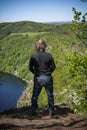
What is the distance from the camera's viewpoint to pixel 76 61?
37.0 feet

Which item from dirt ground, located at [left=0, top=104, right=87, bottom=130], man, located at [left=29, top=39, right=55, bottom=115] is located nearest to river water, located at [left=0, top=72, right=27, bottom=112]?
dirt ground, located at [left=0, top=104, right=87, bottom=130]

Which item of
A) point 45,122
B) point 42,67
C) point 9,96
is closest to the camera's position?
point 45,122

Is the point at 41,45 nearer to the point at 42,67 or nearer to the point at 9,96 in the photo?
the point at 42,67

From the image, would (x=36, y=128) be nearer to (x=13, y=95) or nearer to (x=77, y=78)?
(x=77, y=78)

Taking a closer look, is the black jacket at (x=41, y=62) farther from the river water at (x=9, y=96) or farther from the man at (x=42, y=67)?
the river water at (x=9, y=96)

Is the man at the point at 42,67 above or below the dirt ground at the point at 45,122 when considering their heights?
above

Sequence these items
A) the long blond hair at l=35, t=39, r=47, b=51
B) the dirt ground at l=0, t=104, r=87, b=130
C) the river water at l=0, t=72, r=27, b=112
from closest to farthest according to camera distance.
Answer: the dirt ground at l=0, t=104, r=87, b=130, the long blond hair at l=35, t=39, r=47, b=51, the river water at l=0, t=72, r=27, b=112

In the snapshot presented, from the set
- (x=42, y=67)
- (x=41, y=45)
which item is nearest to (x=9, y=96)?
(x=42, y=67)

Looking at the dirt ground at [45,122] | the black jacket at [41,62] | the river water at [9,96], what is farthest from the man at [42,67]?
the river water at [9,96]

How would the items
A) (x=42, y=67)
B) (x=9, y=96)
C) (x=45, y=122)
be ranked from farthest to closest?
1. (x=9, y=96)
2. (x=42, y=67)
3. (x=45, y=122)

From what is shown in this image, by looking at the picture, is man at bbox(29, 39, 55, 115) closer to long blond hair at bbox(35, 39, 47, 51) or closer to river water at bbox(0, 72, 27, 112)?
long blond hair at bbox(35, 39, 47, 51)

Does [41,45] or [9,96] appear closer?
[41,45]

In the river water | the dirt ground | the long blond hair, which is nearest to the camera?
the dirt ground

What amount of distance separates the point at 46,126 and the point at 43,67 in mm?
2243
